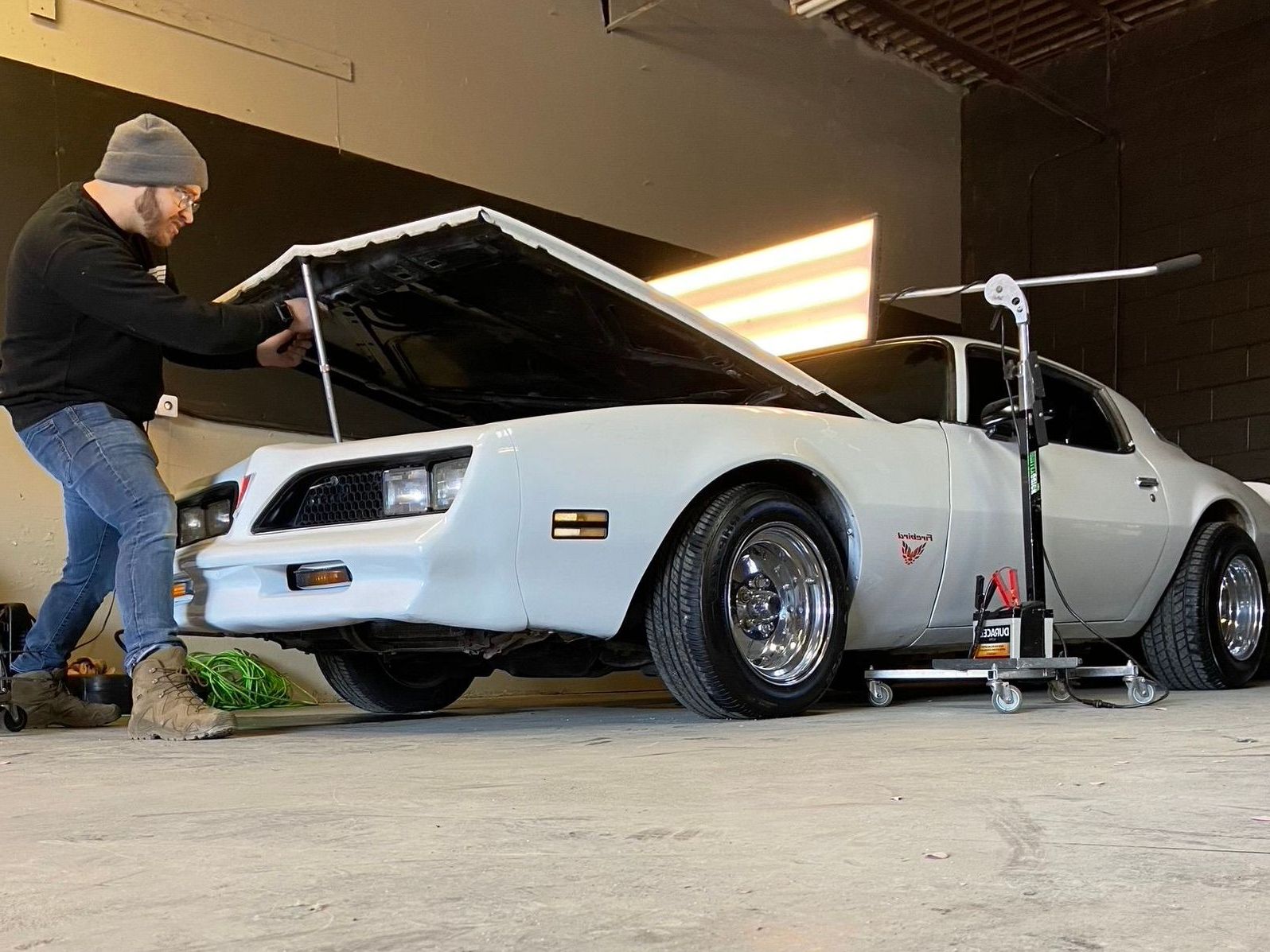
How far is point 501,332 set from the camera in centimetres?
332

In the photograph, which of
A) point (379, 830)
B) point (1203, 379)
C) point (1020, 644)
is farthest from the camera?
point (1203, 379)

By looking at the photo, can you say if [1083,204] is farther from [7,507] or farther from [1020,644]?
[7,507]

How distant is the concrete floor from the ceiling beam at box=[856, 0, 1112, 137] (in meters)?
7.80

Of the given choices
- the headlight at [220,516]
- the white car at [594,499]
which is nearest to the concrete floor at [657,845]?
the white car at [594,499]

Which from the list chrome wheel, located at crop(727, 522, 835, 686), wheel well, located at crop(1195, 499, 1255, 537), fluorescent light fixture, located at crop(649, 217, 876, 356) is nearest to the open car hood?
chrome wheel, located at crop(727, 522, 835, 686)

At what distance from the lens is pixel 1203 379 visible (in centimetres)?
960

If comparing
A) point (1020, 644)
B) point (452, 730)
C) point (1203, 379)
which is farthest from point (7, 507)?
point (1203, 379)

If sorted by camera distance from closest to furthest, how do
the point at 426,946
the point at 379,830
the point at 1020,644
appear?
the point at 426,946, the point at 379,830, the point at 1020,644

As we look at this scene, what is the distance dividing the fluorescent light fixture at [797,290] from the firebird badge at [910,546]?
1249mm

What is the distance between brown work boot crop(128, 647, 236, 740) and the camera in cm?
298

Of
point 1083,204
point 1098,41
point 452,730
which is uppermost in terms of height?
point 1098,41

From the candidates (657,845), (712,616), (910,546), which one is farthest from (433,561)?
(910,546)

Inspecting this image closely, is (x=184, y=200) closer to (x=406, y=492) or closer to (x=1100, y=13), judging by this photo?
(x=406, y=492)

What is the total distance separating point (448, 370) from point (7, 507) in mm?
2482
